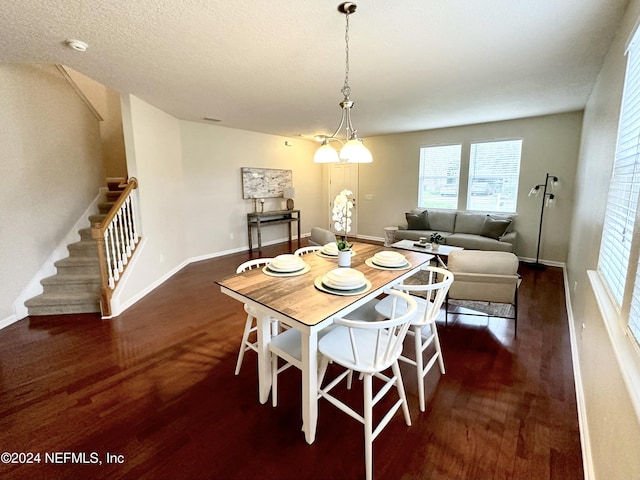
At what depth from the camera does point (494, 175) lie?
223 inches

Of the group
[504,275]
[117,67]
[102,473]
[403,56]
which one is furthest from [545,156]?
[102,473]

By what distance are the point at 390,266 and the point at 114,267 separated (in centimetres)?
316

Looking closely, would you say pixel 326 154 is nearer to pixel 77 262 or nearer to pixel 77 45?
pixel 77 45

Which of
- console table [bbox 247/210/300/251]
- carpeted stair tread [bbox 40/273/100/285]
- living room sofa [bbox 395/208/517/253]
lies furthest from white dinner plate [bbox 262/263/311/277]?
console table [bbox 247/210/300/251]

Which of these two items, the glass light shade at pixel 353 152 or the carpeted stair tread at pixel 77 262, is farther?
the carpeted stair tread at pixel 77 262

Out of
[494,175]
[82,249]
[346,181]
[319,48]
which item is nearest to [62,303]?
[82,249]

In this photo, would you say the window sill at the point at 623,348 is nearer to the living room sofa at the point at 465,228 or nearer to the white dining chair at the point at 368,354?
the white dining chair at the point at 368,354

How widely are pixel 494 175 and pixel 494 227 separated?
3.78ft

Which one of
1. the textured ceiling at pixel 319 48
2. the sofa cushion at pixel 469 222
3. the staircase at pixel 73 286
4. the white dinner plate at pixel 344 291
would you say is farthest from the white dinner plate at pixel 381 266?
the sofa cushion at pixel 469 222

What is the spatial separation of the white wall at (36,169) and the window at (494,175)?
21.9 ft

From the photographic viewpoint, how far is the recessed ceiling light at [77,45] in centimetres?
231

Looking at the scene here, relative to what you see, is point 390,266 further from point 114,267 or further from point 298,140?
point 298,140

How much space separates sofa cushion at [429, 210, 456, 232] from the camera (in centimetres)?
591

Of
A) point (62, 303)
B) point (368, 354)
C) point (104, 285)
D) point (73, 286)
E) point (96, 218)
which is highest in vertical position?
point (96, 218)
